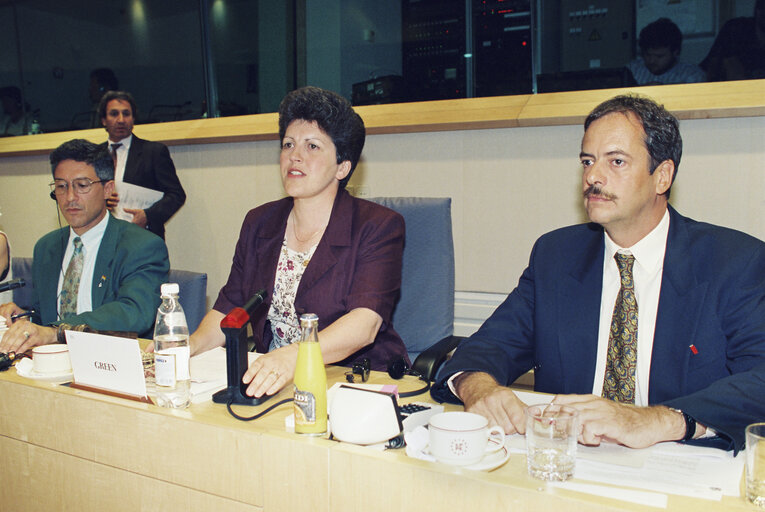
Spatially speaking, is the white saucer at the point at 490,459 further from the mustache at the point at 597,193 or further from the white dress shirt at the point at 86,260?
the white dress shirt at the point at 86,260

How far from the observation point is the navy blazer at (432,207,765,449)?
3.85 ft

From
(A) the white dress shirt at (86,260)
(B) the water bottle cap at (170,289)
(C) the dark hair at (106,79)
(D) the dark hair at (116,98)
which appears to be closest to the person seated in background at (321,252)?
(B) the water bottle cap at (170,289)

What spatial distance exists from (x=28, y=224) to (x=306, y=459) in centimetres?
A: 412

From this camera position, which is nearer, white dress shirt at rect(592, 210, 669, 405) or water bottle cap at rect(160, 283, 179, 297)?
water bottle cap at rect(160, 283, 179, 297)

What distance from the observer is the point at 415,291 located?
193 centimetres

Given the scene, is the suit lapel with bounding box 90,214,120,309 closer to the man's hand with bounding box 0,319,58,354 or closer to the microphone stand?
the man's hand with bounding box 0,319,58,354

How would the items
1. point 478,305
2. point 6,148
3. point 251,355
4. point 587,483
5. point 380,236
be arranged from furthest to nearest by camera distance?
point 6,148, point 478,305, point 380,236, point 251,355, point 587,483

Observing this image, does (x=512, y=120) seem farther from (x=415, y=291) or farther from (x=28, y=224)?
(x=28, y=224)

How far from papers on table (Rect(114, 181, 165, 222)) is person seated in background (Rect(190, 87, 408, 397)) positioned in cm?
183

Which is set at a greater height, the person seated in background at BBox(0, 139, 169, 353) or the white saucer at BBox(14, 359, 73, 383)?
the person seated in background at BBox(0, 139, 169, 353)

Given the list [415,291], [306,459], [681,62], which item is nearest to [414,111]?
[681,62]

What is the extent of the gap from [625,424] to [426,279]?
3.07ft

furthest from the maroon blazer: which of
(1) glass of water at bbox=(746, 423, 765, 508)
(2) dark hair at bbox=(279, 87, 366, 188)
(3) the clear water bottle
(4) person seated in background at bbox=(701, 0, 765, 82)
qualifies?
(4) person seated in background at bbox=(701, 0, 765, 82)

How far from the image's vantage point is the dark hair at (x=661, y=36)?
2.89 metres
